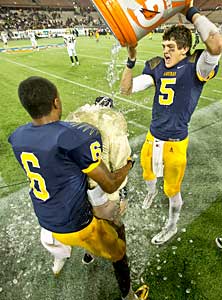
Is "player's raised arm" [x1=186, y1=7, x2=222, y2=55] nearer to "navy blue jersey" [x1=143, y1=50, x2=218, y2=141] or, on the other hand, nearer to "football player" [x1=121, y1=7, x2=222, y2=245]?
"football player" [x1=121, y1=7, x2=222, y2=245]

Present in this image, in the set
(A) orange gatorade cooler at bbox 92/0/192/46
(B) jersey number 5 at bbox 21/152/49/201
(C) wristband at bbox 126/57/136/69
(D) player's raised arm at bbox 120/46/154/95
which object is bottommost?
(B) jersey number 5 at bbox 21/152/49/201

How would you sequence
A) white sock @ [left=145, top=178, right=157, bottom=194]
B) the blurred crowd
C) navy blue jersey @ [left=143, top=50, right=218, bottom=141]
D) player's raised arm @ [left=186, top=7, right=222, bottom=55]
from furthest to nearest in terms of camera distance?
the blurred crowd
white sock @ [left=145, top=178, right=157, bottom=194]
navy blue jersey @ [left=143, top=50, right=218, bottom=141]
player's raised arm @ [left=186, top=7, right=222, bottom=55]

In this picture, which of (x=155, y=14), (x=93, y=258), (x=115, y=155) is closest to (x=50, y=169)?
(x=115, y=155)

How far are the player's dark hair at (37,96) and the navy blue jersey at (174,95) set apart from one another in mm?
1373

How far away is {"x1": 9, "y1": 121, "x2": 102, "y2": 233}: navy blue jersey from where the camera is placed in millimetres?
1564

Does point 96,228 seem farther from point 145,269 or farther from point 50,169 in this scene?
point 145,269

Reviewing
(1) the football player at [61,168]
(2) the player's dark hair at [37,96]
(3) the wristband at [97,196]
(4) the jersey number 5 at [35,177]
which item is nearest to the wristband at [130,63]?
(1) the football player at [61,168]

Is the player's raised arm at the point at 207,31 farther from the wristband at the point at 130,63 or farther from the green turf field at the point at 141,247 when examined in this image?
the green turf field at the point at 141,247

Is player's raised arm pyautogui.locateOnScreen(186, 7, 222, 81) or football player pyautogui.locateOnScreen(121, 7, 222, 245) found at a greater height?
player's raised arm pyautogui.locateOnScreen(186, 7, 222, 81)

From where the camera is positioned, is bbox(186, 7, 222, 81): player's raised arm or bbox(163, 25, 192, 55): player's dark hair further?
bbox(163, 25, 192, 55): player's dark hair

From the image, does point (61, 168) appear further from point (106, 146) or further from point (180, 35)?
point (180, 35)

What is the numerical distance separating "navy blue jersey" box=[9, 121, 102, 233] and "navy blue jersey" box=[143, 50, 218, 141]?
120cm

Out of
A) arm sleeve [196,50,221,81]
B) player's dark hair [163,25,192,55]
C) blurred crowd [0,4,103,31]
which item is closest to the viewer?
arm sleeve [196,50,221,81]

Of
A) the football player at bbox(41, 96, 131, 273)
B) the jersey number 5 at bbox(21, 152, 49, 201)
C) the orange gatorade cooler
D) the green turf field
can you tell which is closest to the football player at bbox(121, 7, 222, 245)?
the green turf field
